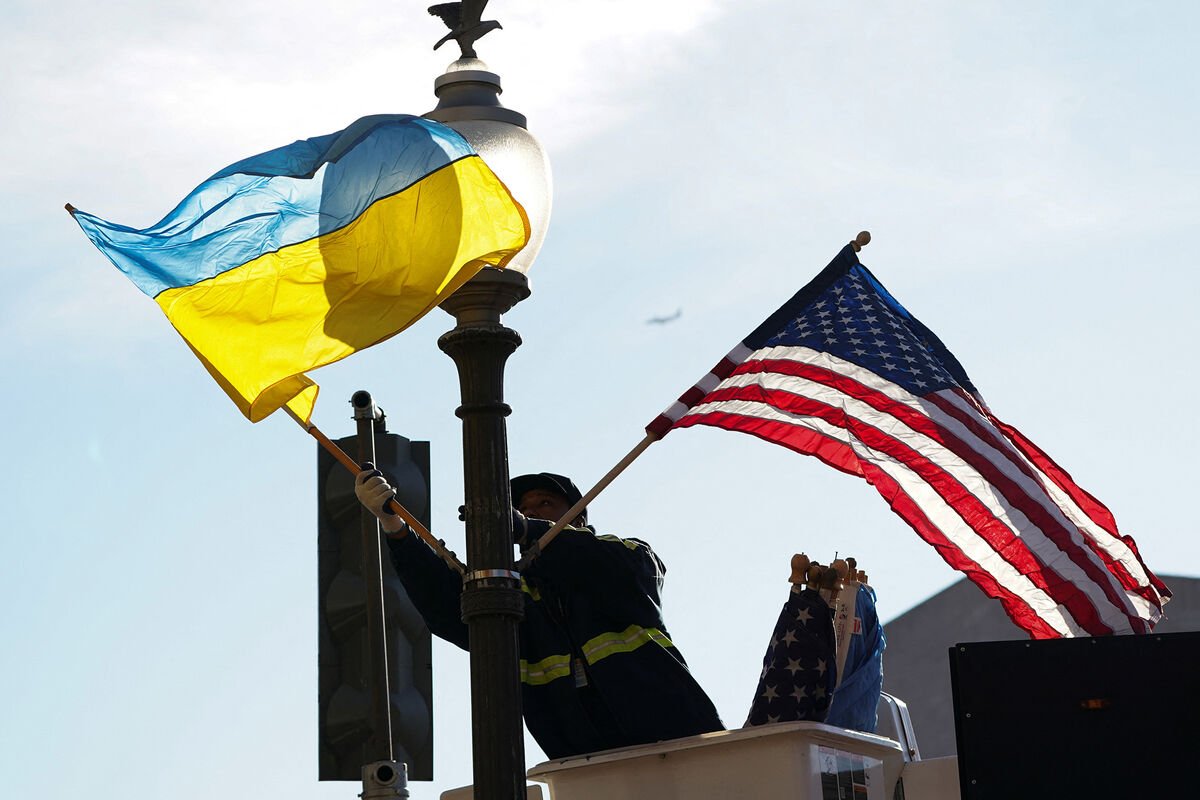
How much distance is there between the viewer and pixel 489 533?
646 cm

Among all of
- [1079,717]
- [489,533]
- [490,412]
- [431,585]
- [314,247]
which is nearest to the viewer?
[489,533]

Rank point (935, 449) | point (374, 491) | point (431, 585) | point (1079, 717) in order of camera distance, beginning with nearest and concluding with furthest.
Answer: point (374, 491) < point (1079, 717) < point (431, 585) < point (935, 449)

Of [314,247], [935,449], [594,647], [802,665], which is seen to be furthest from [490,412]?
[935,449]

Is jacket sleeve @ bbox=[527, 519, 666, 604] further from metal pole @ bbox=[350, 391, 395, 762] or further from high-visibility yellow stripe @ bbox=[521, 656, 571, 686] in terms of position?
metal pole @ bbox=[350, 391, 395, 762]

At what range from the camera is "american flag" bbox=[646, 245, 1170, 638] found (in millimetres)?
8477

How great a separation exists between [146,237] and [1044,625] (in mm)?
4102

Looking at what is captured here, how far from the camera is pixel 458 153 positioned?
6801mm

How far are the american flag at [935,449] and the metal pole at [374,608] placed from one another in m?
1.59

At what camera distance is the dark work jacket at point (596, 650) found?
7.50 m

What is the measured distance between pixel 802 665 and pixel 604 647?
28.7 inches

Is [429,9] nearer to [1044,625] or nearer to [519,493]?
[519,493]

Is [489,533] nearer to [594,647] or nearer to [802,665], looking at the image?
[594,647]

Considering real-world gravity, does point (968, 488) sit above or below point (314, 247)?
below

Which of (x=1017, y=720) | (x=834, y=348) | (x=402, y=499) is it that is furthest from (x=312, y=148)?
(x=1017, y=720)
